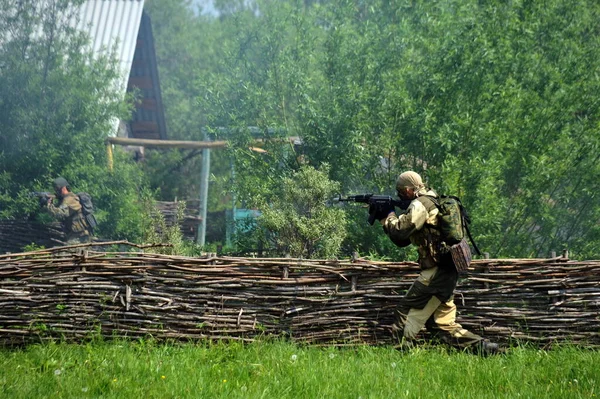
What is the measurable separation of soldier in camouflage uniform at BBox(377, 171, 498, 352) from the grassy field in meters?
0.20

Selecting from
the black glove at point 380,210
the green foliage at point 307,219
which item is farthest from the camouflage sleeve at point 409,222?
the green foliage at point 307,219

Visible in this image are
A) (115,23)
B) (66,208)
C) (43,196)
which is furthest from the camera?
(115,23)

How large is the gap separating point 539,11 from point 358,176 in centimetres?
416

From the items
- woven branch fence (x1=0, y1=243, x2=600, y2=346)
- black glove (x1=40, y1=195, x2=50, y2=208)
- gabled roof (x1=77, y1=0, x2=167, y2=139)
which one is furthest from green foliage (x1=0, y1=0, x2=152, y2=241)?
woven branch fence (x1=0, y1=243, x2=600, y2=346)

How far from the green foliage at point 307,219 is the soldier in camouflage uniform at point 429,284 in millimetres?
3041

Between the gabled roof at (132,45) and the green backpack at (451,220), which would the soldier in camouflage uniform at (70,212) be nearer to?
the gabled roof at (132,45)

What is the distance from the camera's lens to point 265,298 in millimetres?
7320

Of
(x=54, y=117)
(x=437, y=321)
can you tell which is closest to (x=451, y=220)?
(x=437, y=321)

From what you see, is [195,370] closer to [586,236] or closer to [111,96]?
[586,236]

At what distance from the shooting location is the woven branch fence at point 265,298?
23.8 feet

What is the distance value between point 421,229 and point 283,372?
1929 mm

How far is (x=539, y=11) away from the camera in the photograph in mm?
12695

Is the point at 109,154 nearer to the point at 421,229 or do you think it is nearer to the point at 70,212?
the point at 70,212

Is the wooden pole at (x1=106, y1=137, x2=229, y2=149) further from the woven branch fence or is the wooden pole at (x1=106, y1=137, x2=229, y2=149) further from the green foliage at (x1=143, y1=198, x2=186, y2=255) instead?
the woven branch fence
